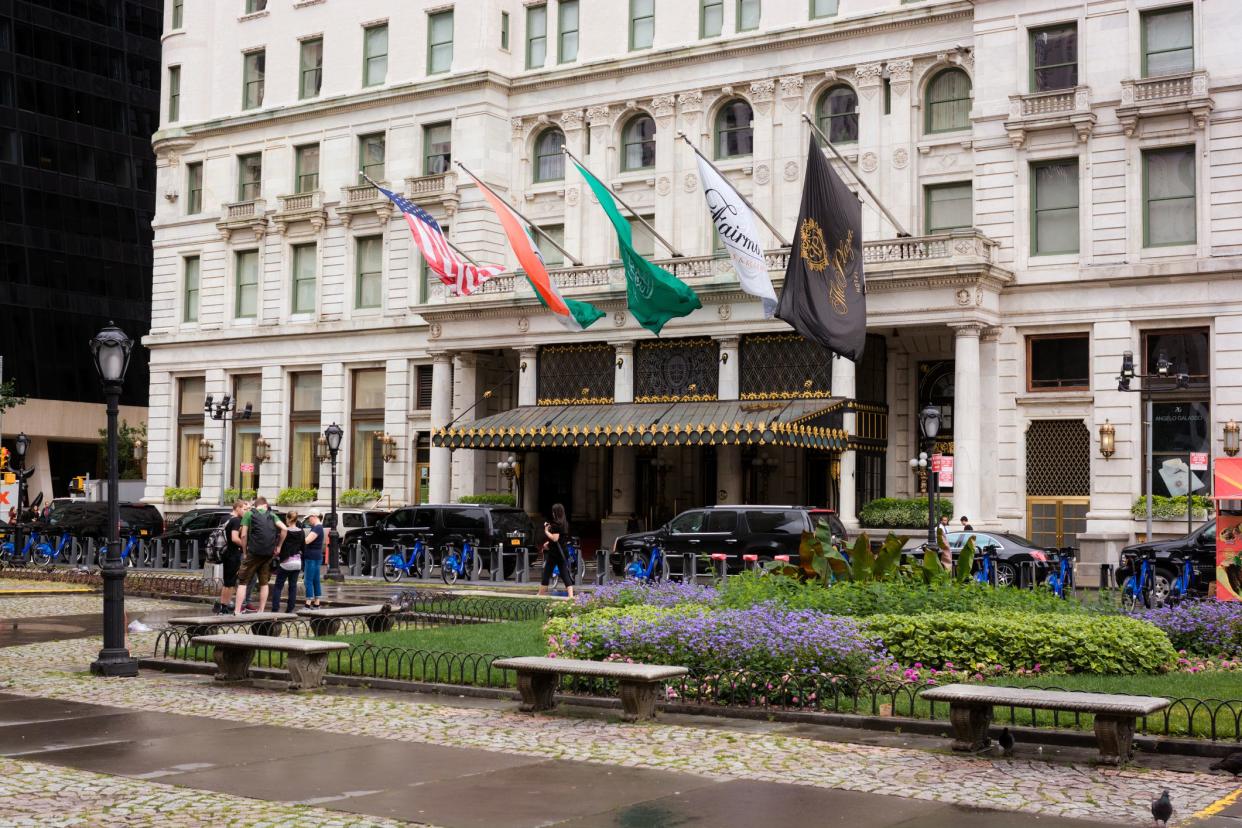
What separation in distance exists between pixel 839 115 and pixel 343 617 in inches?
1151

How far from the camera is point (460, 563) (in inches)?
1474

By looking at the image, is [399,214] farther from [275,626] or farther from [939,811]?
[939,811]

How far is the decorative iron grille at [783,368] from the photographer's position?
41750 mm

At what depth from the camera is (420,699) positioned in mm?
15648

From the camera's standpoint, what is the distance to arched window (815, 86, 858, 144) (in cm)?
4488

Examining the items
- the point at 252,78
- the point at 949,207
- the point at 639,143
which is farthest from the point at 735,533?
the point at 252,78

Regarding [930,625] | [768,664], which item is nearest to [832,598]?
[930,625]

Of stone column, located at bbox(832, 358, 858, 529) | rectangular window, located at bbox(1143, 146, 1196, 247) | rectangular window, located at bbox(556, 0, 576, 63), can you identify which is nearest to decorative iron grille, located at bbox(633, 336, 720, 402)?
stone column, located at bbox(832, 358, 858, 529)

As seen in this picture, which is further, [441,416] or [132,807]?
[441,416]

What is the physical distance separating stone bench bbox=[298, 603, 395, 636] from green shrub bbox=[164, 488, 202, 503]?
37.6 m

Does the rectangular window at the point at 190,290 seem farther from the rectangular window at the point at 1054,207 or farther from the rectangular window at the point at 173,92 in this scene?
the rectangular window at the point at 1054,207

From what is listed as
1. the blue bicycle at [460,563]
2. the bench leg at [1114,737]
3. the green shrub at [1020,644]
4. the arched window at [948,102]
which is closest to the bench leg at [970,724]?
the bench leg at [1114,737]

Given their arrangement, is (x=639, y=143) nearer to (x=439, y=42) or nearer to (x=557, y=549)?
(x=439, y=42)

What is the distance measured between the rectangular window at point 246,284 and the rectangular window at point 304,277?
2.39 meters
